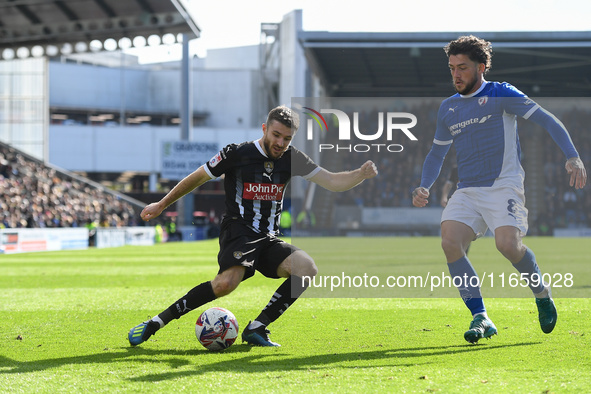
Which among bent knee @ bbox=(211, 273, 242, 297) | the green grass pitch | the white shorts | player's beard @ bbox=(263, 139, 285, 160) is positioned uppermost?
player's beard @ bbox=(263, 139, 285, 160)

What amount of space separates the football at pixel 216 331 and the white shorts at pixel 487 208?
1856mm

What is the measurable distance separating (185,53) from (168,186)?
26350 millimetres

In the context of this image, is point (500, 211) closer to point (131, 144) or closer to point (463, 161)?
point (463, 161)

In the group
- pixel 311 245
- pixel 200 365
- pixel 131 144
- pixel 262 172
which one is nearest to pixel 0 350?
pixel 200 365

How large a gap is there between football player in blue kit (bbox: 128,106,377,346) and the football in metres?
0.14

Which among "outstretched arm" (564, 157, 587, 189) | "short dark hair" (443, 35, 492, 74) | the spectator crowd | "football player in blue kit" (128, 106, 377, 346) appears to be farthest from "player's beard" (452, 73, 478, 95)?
"football player in blue kit" (128, 106, 377, 346)

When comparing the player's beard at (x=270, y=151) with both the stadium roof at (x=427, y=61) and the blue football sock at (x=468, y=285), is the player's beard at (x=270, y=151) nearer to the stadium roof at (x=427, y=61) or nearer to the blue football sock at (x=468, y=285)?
the blue football sock at (x=468, y=285)

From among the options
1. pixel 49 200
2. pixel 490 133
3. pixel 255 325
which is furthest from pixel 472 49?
pixel 49 200

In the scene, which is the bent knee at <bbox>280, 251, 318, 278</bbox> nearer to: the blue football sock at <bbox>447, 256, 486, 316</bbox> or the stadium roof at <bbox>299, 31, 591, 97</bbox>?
the blue football sock at <bbox>447, 256, 486, 316</bbox>

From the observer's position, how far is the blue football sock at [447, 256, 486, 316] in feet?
18.3

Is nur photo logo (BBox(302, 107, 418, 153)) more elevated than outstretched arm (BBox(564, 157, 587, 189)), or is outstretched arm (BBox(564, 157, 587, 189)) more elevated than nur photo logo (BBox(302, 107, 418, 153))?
nur photo logo (BBox(302, 107, 418, 153))

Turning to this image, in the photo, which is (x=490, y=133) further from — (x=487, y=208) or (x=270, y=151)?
(x=270, y=151)

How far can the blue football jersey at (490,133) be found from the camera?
562 centimetres

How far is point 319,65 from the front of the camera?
32.9m
